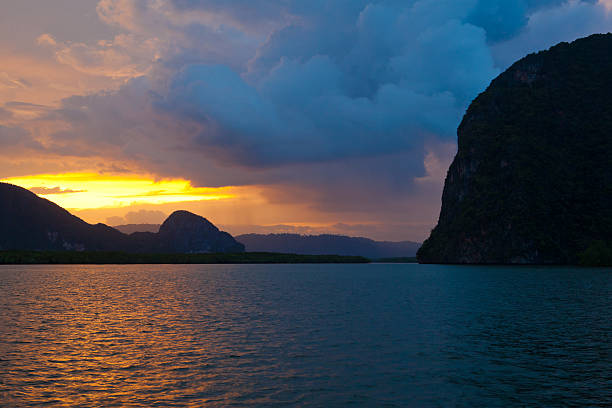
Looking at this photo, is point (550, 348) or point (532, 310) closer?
point (550, 348)

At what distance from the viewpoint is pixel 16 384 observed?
2889cm

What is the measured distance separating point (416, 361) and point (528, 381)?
786 centimetres

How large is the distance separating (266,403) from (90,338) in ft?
87.3

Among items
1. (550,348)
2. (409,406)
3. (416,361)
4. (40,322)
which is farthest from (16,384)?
(550,348)

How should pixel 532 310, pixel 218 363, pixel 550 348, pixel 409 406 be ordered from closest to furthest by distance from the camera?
pixel 409 406 → pixel 218 363 → pixel 550 348 → pixel 532 310

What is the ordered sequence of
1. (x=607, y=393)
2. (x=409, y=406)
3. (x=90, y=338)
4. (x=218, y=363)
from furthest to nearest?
(x=90, y=338), (x=218, y=363), (x=607, y=393), (x=409, y=406)

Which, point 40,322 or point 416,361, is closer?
point 416,361

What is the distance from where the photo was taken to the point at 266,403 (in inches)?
1005

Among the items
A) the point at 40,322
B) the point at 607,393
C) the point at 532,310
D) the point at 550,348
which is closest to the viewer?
the point at 607,393

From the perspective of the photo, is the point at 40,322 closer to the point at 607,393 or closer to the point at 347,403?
the point at 347,403

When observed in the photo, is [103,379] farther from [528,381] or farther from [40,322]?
[40,322]

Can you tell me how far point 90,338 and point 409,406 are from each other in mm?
32032

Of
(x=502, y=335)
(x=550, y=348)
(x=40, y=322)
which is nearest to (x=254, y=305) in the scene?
(x=40, y=322)

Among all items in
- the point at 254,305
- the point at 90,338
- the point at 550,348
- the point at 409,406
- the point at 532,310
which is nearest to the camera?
the point at 409,406
